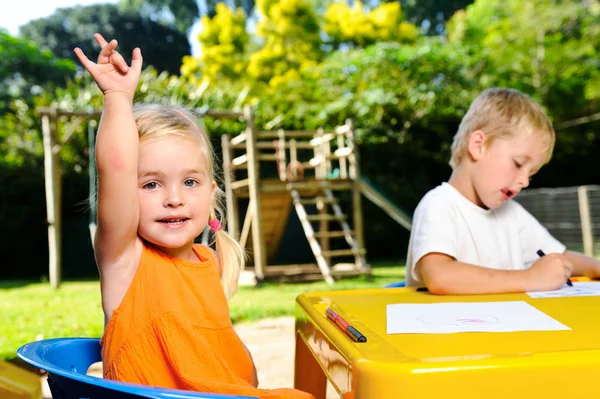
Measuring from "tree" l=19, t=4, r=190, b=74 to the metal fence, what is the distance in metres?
21.3

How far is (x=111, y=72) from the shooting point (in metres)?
1.05

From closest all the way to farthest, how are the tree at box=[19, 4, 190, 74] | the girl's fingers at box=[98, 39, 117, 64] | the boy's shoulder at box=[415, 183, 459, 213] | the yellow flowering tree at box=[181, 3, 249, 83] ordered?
the girl's fingers at box=[98, 39, 117, 64], the boy's shoulder at box=[415, 183, 459, 213], the yellow flowering tree at box=[181, 3, 249, 83], the tree at box=[19, 4, 190, 74]

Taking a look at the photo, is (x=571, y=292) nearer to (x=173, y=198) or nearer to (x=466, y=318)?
(x=466, y=318)

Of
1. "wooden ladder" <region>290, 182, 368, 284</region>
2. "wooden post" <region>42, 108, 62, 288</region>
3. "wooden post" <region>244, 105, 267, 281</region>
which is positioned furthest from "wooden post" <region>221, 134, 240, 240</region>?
"wooden post" <region>42, 108, 62, 288</region>

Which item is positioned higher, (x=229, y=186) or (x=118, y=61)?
(x=229, y=186)

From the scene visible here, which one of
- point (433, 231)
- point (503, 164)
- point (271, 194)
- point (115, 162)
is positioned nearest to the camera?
point (115, 162)

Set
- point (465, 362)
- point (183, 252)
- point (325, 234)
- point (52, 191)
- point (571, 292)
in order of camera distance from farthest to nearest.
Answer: point (325, 234) → point (52, 191) → point (571, 292) → point (183, 252) → point (465, 362)

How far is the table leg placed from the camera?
1.35 m

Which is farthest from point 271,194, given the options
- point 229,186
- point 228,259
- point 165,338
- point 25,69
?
point 25,69

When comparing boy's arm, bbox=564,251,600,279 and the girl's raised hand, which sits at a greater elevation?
the girl's raised hand

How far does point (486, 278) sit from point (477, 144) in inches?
19.2

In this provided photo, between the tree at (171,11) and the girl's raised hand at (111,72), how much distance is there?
100 feet

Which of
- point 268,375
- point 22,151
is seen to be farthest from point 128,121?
point 22,151

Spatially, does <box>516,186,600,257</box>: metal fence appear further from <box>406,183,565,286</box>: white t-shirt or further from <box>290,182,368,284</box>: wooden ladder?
<box>406,183,565,286</box>: white t-shirt
